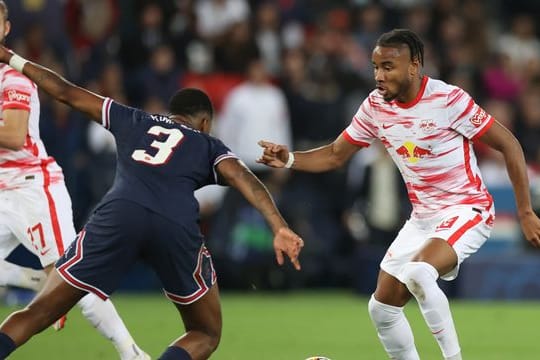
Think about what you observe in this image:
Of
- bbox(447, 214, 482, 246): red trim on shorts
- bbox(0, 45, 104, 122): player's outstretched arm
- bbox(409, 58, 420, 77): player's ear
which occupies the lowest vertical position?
bbox(447, 214, 482, 246): red trim on shorts

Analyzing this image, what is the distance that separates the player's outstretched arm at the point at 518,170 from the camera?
27.6ft

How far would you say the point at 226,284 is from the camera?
16484 millimetres

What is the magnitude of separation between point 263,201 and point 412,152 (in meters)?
1.48

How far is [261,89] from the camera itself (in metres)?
16.5

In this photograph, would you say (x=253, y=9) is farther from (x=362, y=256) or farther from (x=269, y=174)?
(x=362, y=256)

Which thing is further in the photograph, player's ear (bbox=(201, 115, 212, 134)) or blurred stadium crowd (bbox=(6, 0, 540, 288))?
blurred stadium crowd (bbox=(6, 0, 540, 288))

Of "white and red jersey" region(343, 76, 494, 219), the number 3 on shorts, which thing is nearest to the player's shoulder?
"white and red jersey" region(343, 76, 494, 219)

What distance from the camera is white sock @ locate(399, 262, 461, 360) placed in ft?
26.3

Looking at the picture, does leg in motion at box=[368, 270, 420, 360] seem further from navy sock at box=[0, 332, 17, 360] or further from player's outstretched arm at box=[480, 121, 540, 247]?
navy sock at box=[0, 332, 17, 360]

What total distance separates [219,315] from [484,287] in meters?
8.14

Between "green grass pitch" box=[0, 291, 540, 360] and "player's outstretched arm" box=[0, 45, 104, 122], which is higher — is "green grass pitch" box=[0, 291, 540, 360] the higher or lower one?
the lower one

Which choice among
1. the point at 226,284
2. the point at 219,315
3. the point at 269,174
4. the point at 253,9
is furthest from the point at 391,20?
the point at 219,315

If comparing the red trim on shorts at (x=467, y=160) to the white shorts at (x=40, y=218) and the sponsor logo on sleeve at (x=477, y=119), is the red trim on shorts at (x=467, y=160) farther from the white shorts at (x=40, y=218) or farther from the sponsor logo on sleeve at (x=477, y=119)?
the white shorts at (x=40, y=218)

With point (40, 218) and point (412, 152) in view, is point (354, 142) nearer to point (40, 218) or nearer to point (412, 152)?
point (412, 152)
